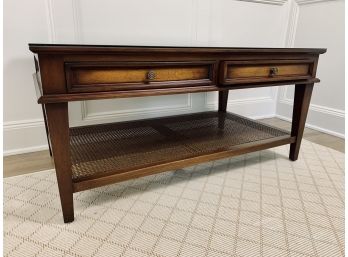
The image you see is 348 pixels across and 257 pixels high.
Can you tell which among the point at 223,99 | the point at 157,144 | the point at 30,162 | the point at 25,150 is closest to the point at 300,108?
the point at 223,99

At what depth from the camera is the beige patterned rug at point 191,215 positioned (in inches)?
40.0

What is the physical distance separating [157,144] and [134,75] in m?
0.49

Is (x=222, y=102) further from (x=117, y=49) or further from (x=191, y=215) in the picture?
(x=117, y=49)

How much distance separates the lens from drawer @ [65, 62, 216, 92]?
0.99 meters

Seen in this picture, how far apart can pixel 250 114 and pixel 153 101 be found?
1062 millimetres

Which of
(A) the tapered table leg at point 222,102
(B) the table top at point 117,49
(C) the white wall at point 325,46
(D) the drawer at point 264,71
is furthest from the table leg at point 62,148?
(C) the white wall at point 325,46

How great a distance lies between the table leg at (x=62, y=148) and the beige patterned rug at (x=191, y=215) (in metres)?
0.11

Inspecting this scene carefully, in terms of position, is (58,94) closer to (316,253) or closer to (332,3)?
(316,253)

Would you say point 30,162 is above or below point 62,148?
below

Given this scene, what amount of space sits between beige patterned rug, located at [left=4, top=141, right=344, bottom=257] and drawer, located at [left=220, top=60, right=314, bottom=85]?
21.8 inches

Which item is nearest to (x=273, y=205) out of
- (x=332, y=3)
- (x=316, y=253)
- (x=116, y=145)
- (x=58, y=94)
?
(x=316, y=253)

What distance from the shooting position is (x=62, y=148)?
105 centimetres

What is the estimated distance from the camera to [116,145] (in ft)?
4.79

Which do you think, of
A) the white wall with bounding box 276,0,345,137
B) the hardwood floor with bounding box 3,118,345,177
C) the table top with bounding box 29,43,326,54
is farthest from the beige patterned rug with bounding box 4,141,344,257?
the white wall with bounding box 276,0,345,137
